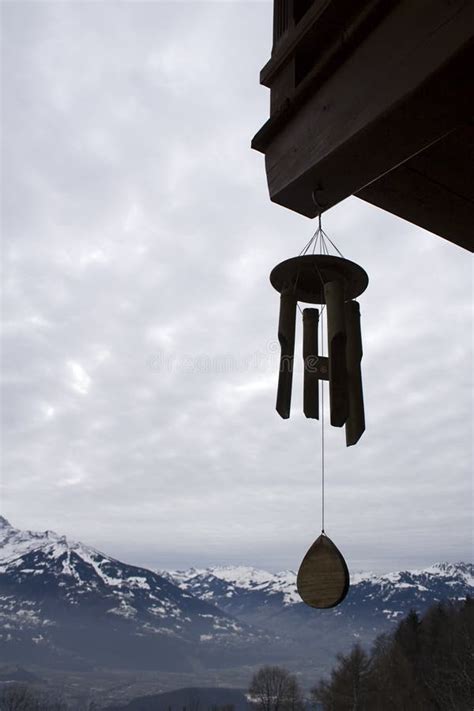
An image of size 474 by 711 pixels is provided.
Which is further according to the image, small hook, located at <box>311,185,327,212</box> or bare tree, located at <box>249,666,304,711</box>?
bare tree, located at <box>249,666,304,711</box>

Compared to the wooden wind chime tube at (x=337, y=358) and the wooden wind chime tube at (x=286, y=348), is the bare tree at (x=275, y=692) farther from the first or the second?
the wooden wind chime tube at (x=337, y=358)

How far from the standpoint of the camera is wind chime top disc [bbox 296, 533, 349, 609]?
2633 millimetres

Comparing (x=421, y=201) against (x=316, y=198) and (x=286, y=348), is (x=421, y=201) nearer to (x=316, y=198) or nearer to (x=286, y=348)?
(x=316, y=198)

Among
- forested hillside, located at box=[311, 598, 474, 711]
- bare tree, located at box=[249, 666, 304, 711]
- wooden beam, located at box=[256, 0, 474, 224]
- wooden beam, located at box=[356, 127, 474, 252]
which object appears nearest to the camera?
wooden beam, located at box=[256, 0, 474, 224]

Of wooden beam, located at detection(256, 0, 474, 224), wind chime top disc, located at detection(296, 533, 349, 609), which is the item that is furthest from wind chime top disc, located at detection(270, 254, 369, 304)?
wind chime top disc, located at detection(296, 533, 349, 609)

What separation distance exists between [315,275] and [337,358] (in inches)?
23.3

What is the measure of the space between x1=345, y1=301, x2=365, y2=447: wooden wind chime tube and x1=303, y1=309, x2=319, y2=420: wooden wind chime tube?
16 centimetres

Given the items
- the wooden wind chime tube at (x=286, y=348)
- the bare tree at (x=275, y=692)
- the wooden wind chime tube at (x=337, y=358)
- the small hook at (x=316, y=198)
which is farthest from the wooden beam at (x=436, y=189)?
the bare tree at (x=275, y=692)

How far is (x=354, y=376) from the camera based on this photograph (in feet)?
8.89

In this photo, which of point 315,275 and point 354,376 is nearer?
point 354,376

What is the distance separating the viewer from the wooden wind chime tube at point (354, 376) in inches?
Result: 103

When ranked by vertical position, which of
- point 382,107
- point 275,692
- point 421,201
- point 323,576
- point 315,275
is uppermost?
point 421,201

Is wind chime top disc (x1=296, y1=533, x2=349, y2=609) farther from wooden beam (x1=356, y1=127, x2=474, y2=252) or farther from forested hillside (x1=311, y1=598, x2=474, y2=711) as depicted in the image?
forested hillside (x1=311, y1=598, x2=474, y2=711)

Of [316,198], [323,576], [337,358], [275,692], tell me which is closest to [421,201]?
[316,198]
